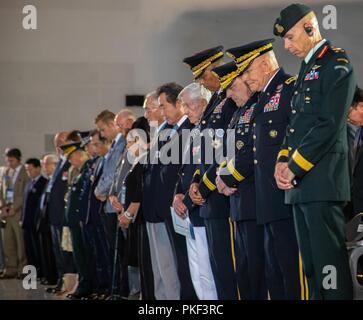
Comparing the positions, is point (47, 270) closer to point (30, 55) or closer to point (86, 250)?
point (86, 250)

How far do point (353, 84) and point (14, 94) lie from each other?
27.4 ft

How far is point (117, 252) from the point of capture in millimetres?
6797

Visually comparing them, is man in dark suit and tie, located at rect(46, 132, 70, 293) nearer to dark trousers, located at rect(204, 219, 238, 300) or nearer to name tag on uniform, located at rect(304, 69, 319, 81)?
dark trousers, located at rect(204, 219, 238, 300)

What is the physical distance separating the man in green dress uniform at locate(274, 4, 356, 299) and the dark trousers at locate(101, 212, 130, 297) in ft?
8.93

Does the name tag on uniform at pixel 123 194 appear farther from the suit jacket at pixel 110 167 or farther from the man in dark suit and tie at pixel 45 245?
the man in dark suit and tie at pixel 45 245

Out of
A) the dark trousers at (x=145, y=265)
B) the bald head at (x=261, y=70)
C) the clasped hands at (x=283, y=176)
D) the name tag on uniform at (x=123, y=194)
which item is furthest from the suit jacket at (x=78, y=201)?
the clasped hands at (x=283, y=176)

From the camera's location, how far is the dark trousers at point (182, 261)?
5.54 m

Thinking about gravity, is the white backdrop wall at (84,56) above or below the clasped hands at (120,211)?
above

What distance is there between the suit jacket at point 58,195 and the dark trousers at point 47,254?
690 millimetres

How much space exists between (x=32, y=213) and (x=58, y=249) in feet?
4.86

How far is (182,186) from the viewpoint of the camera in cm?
541

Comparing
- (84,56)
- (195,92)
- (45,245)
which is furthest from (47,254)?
(195,92)

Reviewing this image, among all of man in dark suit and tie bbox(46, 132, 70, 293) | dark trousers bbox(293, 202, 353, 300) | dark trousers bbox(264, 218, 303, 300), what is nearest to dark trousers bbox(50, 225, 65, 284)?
man in dark suit and tie bbox(46, 132, 70, 293)
